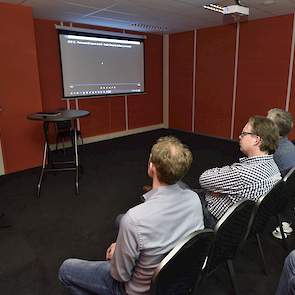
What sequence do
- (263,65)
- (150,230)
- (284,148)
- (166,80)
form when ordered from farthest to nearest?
1. (166,80)
2. (263,65)
3. (284,148)
4. (150,230)

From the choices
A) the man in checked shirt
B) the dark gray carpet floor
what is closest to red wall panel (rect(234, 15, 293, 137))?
the dark gray carpet floor

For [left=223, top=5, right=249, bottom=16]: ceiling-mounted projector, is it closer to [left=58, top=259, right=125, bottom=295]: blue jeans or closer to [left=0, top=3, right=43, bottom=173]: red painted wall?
[left=0, top=3, right=43, bottom=173]: red painted wall

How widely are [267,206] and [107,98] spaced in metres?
4.72

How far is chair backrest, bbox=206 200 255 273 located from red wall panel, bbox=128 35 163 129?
16.9 feet

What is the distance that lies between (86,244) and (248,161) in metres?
1.53

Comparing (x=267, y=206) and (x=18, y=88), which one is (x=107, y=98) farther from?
(x=267, y=206)

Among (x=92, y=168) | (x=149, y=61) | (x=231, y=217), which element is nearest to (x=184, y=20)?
(x=149, y=61)

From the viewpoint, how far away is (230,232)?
1.38 meters

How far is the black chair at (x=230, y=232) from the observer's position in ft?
4.26

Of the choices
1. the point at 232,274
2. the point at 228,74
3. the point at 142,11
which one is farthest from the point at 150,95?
the point at 232,274

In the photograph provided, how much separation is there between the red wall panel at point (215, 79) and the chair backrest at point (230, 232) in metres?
4.61

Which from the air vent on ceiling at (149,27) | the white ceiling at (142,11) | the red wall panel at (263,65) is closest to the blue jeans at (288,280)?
the white ceiling at (142,11)

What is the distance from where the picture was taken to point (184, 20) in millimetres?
4961

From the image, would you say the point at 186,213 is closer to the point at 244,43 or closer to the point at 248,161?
the point at 248,161
